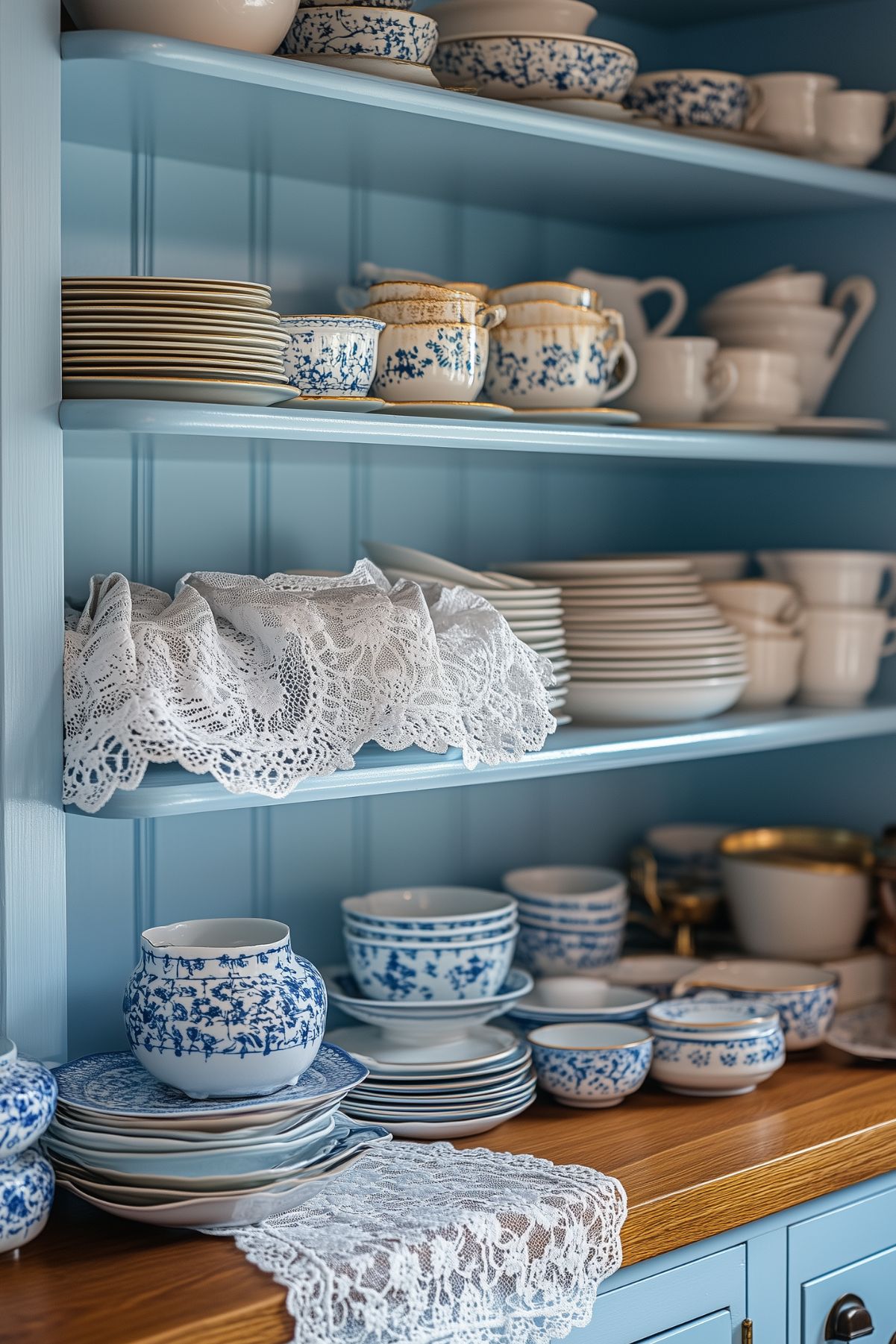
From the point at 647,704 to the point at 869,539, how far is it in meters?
0.49

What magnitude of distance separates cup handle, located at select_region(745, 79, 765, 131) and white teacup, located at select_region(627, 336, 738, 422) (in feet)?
0.86

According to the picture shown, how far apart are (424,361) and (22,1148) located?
760mm

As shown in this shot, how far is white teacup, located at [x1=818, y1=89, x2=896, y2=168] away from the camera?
1917 millimetres

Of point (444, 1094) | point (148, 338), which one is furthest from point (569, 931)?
point (148, 338)

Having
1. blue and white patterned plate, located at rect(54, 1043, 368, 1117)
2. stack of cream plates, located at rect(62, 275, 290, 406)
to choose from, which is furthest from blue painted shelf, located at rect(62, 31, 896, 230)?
blue and white patterned plate, located at rect(54, 1043, 368, 1117)

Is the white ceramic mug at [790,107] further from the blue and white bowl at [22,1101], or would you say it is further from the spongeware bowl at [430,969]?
the blue and white bowl at [22,1101]

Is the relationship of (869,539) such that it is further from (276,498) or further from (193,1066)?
(193,1066)

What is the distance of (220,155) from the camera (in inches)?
64.4

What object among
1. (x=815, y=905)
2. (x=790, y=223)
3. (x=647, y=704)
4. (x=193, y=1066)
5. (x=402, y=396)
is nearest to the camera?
(x=193, y=1066)

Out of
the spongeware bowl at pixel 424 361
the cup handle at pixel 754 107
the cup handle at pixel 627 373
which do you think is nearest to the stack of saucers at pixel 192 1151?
the spongeware bowl at pixel 424 361

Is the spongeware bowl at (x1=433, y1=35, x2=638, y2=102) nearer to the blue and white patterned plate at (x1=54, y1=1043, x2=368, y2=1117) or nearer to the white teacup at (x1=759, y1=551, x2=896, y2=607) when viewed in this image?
the white teacup at (x1=759, y1=551, x2=896, y2=607)

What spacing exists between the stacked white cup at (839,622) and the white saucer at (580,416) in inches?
16.2

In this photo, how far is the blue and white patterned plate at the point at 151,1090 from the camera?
4.21 ft

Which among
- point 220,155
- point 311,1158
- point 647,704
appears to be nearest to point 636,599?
point 647,704
